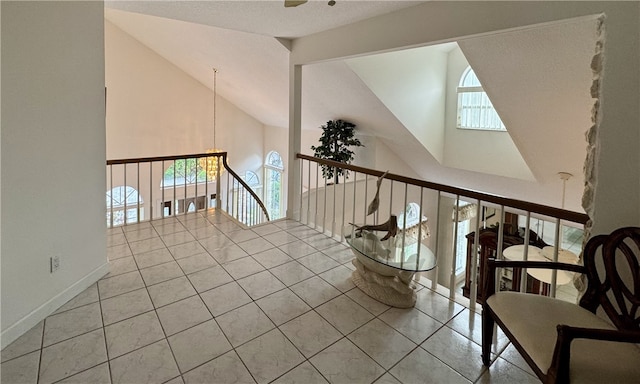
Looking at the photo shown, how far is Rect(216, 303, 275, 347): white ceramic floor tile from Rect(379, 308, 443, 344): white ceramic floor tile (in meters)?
0.87

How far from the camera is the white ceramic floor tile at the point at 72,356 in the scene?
6.39 feet

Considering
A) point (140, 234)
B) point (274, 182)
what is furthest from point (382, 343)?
point (274, 182)

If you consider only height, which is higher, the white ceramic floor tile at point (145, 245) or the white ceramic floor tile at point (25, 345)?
the white ceramic floor tile at point (145, 245)

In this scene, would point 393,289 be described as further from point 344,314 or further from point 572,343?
point 572,343

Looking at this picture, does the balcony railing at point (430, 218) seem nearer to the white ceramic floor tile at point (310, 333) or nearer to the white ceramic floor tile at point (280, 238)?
the white ceramic floor tile at point (280, 238)

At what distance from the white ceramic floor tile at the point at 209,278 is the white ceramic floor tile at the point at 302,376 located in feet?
4.01

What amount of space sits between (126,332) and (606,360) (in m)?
2.66

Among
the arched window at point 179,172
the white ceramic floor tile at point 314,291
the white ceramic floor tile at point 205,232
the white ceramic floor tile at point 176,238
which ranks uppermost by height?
the arched window at point 179,172

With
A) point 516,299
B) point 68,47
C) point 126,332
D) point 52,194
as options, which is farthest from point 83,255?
point 516,299

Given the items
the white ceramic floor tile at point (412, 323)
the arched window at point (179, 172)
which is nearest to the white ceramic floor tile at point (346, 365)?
the white ceramic floor tile at point (412, 323)

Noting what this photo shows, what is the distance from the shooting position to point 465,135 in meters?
5.70

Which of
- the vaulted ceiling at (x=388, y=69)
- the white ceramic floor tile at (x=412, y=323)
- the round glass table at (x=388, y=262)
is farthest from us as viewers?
the vaulted ceiling at (x=388, y=69)

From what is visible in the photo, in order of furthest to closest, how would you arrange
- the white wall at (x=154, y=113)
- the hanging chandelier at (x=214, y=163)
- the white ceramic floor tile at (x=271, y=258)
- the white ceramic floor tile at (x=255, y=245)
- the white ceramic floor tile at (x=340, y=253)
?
the white wall at (x=154, y=113) < the hanging chandelier at (x=214, y=163) < the white ceramic floor tile at (x=255, y=245) < the white ceramic floor tile at (x=340, y=253) < the white ceramic floor tile at (x=271, y=258)

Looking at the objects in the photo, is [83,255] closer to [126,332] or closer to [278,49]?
[126,332]
